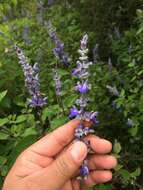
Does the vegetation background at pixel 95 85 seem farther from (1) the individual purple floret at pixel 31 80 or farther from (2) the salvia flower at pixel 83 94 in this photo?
(2) the salvia flower at pixel 83 94

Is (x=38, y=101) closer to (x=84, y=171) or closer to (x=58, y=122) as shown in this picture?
(x=58, y=122)

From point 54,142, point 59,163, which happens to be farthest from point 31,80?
point 59,163

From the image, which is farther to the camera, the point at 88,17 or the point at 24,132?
the point at 88,17

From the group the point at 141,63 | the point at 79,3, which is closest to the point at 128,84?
the point at 141,63

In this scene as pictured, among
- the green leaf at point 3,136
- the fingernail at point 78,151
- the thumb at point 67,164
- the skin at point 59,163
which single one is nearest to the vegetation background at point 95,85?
the green leaf at point 3,136

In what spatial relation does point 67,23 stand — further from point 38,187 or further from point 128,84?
point 38,187

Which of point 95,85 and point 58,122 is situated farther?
point 95,85
